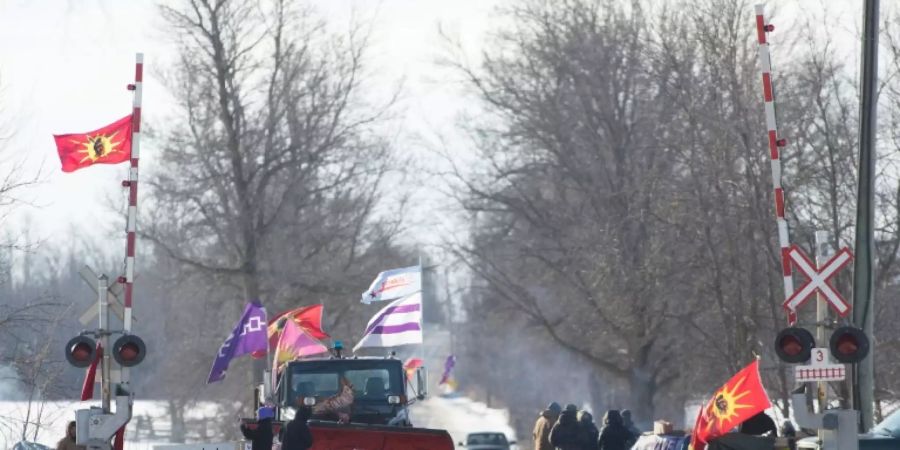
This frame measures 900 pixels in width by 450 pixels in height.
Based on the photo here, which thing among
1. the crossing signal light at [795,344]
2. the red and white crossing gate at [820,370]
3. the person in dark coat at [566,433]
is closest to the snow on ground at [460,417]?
the person in dark coat at [566,433]

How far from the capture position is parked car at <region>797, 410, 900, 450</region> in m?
13.9

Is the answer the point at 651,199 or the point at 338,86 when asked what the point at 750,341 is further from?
the point at 338,86

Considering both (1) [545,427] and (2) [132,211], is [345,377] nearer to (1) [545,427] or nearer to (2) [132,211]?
(1) [545,427]

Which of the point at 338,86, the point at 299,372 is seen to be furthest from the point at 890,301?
the point at 338,86

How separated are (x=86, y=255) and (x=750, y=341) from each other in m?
64.8

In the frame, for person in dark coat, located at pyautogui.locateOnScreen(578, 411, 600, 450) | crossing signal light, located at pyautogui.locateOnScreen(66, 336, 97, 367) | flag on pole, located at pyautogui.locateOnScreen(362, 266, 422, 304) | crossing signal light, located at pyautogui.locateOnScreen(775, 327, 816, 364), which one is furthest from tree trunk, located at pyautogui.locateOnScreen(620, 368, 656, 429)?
crossing signal light, located at pyautogui.locateOnScreen(66, 336, 97, 367)

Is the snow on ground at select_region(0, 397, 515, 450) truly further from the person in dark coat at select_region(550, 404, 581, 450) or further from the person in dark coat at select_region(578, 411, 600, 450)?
the person in dark coat at select_region(578, 411, 600, 450)

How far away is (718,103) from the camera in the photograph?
87.3 feet

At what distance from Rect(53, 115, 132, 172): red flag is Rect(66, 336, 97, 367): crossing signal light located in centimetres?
239

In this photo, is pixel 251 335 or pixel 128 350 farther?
pixel 251 335

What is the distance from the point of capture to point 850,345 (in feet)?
47.3

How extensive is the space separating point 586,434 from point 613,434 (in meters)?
0.54

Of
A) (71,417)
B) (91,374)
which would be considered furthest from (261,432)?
(71,417)

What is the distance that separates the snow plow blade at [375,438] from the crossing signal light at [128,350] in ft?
8.03
